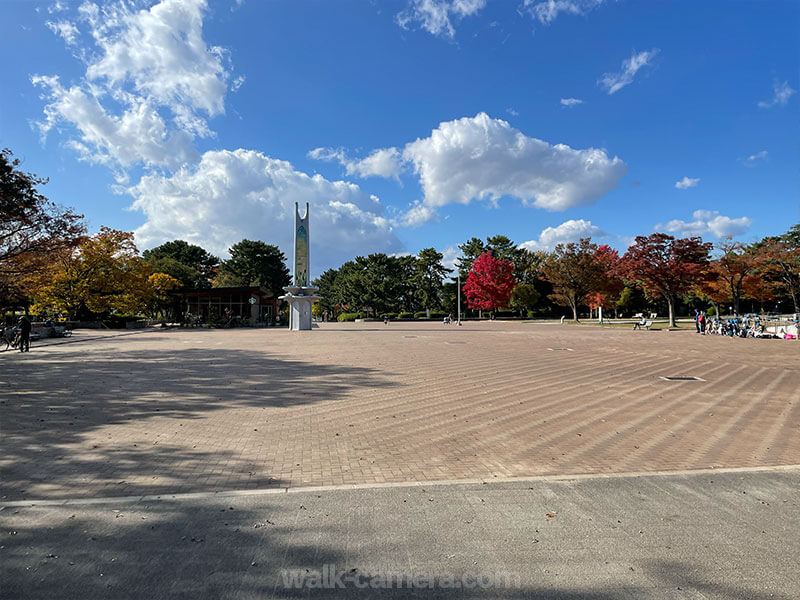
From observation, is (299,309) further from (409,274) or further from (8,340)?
(409,274)

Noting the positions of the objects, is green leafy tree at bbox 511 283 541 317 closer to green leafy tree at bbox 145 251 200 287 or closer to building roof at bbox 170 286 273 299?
building roof at bbox 170 286 273 299

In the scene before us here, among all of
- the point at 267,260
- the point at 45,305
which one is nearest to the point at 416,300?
the point at 267,260

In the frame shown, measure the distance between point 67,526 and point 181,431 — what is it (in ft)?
9.99

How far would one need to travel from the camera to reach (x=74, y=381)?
36.2 ft

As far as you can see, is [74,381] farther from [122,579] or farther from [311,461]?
[122,579]

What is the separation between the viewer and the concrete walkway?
286cm

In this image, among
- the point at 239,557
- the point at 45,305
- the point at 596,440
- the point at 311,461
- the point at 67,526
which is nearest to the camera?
the point at 239,557

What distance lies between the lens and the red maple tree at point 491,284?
206 ft

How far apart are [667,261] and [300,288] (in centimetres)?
3146

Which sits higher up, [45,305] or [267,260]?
[267,260]

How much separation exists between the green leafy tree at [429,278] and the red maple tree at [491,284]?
9.90m

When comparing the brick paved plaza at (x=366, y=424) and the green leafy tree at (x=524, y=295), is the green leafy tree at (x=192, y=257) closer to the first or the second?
the green leafy tree at (x=524, y=295)

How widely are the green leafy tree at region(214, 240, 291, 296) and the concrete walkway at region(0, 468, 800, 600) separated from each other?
74.3 m

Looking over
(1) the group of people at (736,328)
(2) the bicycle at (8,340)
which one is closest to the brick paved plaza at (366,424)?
(2) the bicycle at (8,340)
